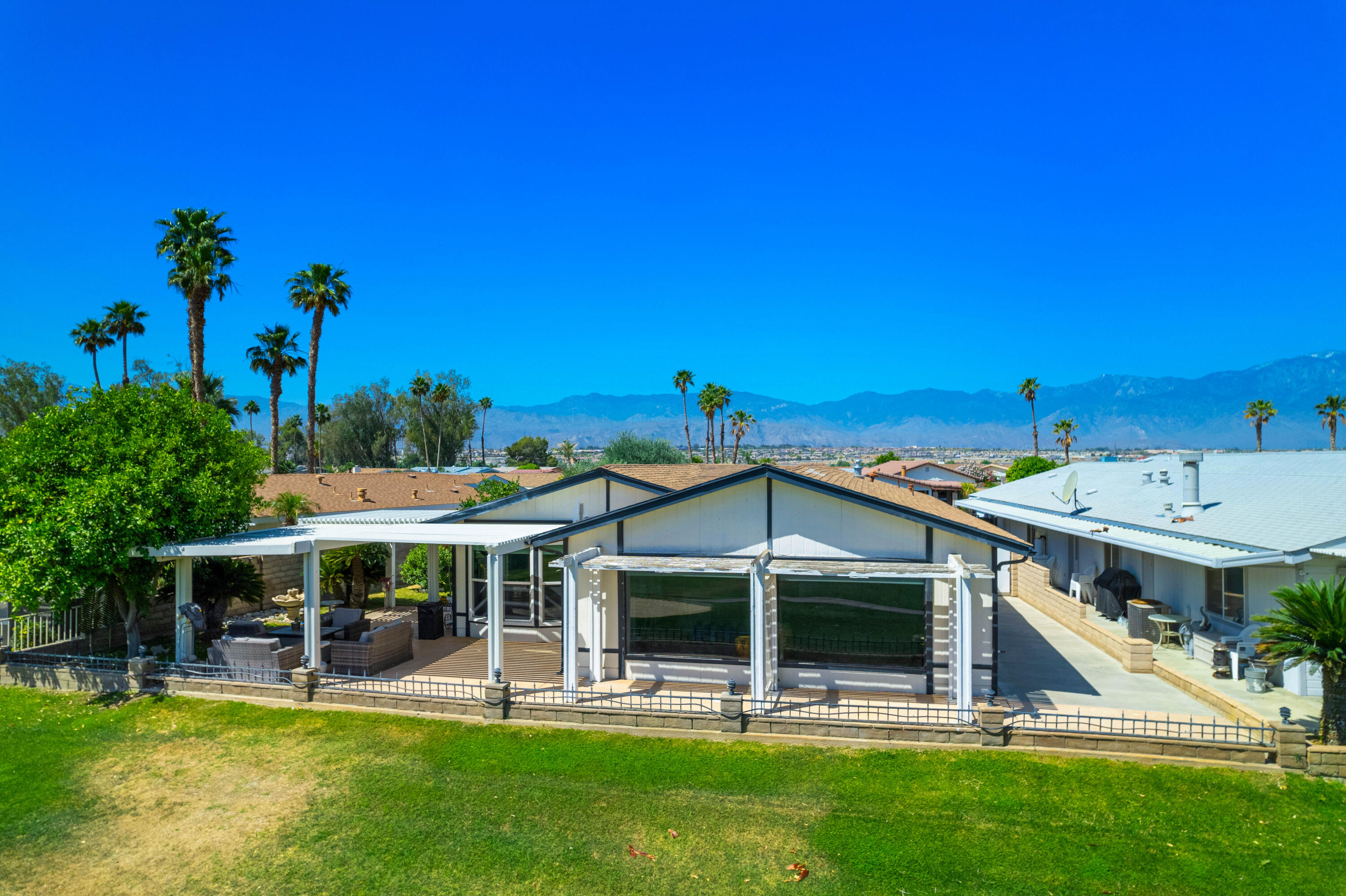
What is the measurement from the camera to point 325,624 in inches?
702

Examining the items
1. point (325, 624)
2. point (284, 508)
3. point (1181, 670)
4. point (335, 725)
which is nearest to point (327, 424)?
point (284, 508)

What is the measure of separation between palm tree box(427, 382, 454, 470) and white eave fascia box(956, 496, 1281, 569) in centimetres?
6077

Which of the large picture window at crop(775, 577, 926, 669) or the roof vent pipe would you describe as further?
the roof vent pipe

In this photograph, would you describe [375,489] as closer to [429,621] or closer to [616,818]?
[429,621]

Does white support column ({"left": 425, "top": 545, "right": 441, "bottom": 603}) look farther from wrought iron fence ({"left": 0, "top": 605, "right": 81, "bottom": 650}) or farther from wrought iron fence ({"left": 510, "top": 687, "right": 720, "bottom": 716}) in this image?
wrought iron fence ({"left": 0, "top": 605, "right": 81, "bottom": 650})

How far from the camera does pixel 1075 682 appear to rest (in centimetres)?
1442

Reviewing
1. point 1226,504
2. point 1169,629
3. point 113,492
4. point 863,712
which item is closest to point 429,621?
point 113,492

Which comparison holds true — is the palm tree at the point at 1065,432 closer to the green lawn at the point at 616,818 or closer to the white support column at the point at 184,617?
the green lawn at the point at 616,818

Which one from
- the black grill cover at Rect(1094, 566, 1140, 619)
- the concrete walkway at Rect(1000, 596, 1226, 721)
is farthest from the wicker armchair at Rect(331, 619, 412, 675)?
the black grill cover at Rect(1094, 566, 1140, 619)

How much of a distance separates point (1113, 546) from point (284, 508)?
25834mm

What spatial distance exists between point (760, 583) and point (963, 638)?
10.7 feet

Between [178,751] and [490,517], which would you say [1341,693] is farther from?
[178,751]

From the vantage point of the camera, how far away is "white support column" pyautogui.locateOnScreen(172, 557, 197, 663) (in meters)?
14.5

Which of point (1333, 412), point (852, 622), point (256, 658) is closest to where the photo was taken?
point (852, 622)
